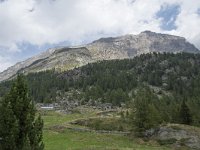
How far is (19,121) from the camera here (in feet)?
111

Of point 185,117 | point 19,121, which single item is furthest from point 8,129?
point 185,117

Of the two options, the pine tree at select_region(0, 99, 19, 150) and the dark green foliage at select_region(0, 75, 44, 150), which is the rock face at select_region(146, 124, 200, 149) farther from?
the pine tree at select_region(0, 99, 19, 150)

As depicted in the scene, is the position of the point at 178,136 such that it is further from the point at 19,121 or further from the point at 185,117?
the point at 19,121

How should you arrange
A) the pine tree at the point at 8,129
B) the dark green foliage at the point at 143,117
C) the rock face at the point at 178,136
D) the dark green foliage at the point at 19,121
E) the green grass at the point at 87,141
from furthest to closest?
the dark green foliage at the point at 143,117 < the rock face at the point at 178,136 < the green grass at the point at 87,141 < the dark green foliage at the point at 19,121 < the pine tree at the point at 8,129

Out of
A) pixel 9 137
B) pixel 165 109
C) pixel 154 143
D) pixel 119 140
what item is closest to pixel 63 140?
pixel 119 140

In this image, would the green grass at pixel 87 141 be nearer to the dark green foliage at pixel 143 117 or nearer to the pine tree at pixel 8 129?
the dark green foliage at pixel 143 117

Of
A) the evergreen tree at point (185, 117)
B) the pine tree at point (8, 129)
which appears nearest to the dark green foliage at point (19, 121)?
the pine tree at point (8, 129)

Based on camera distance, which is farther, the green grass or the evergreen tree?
the evergreen tree

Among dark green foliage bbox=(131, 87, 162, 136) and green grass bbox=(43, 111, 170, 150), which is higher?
dark green foliage bbox=(131, 87, 162, 136)

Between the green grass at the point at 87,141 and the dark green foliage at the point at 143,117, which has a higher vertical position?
the dark green foliage at the point at 143,117

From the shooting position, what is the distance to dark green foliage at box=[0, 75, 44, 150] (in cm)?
3247

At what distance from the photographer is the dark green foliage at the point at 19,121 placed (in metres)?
32.5

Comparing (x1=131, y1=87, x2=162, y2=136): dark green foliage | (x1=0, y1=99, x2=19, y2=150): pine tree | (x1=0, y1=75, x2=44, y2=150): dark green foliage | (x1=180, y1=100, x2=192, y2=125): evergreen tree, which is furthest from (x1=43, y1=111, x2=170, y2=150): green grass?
(x1=0, y1=99, x2=19, y2=150): pine tree

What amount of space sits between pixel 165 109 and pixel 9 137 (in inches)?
3307
